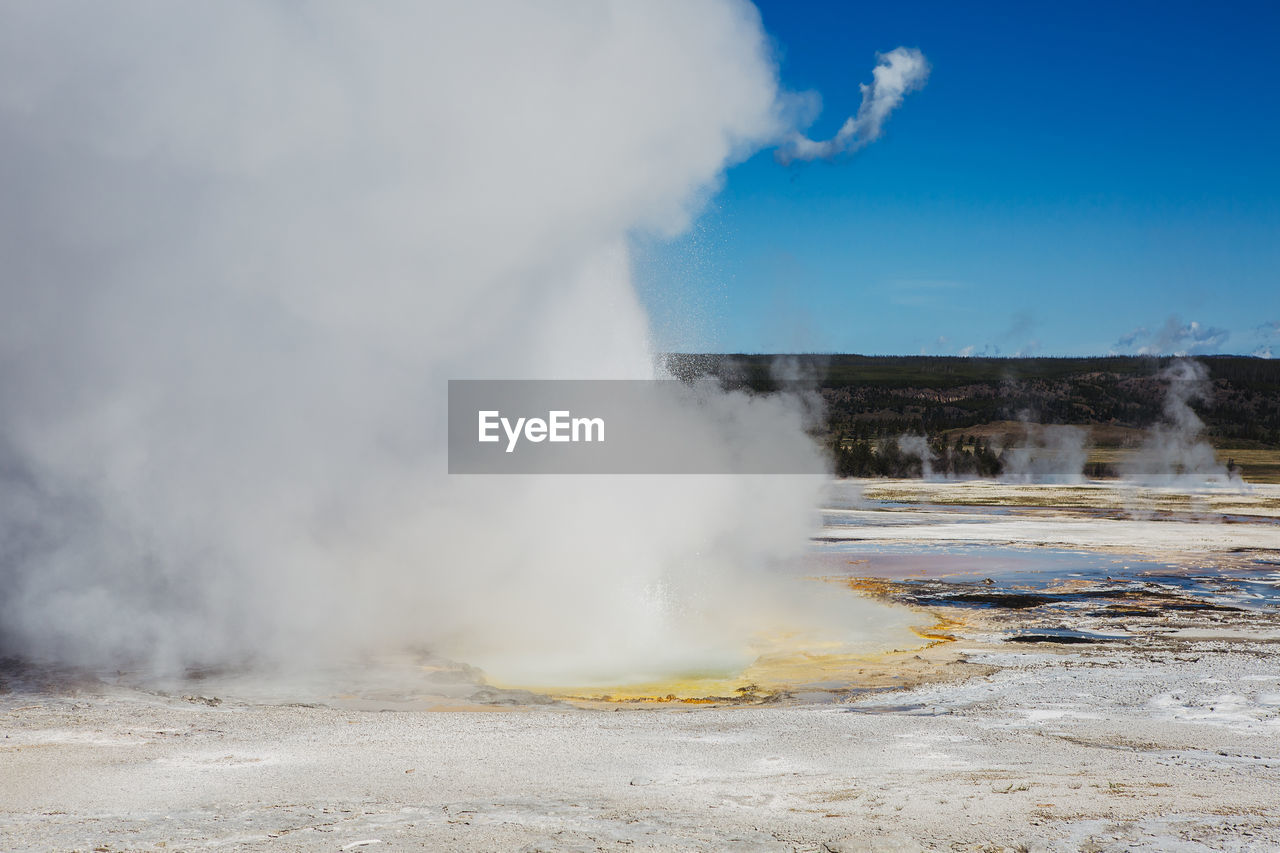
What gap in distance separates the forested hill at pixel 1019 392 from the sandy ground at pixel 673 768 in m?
61.7

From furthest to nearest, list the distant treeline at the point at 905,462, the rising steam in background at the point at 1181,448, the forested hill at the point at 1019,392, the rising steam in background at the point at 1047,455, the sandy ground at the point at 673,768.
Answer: the forested hill at the point at 1019,392
the distant treeline at the point at 905,462
the rising steam in background at the point at 1047,455
the rising steam in background at the point at 1181,448
the sandy ground at the point at 673,768

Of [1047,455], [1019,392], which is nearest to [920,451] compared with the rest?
[1047,455]

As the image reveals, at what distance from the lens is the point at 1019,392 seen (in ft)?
355

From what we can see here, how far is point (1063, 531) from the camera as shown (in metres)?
27.4

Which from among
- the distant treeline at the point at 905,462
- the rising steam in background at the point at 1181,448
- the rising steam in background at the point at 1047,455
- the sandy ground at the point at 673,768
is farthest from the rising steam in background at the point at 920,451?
the sandy ground at the point at 673,768

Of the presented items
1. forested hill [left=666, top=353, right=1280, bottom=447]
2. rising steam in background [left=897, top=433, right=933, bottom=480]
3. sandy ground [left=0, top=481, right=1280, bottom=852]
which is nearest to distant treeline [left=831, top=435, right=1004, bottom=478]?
rising steam in background [left=897, top=433, right=933, bottom=480]

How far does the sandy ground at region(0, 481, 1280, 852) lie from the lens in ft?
17.4

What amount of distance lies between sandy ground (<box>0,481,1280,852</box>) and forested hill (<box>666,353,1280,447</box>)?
61.7 metres

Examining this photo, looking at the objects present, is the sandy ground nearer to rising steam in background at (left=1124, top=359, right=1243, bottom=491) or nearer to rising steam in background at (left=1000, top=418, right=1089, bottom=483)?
rising steam in background at (left=1124, top=359, right=1243, bottom=491)

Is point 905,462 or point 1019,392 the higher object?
point 1019,392

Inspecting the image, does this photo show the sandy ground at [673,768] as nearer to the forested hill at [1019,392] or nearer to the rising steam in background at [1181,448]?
the rising steam in background at [1181,448]

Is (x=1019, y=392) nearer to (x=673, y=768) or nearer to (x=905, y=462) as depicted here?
(x=905, y=462)

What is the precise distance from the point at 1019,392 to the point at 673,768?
109 m

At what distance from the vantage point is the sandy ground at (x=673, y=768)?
5.30 metres
